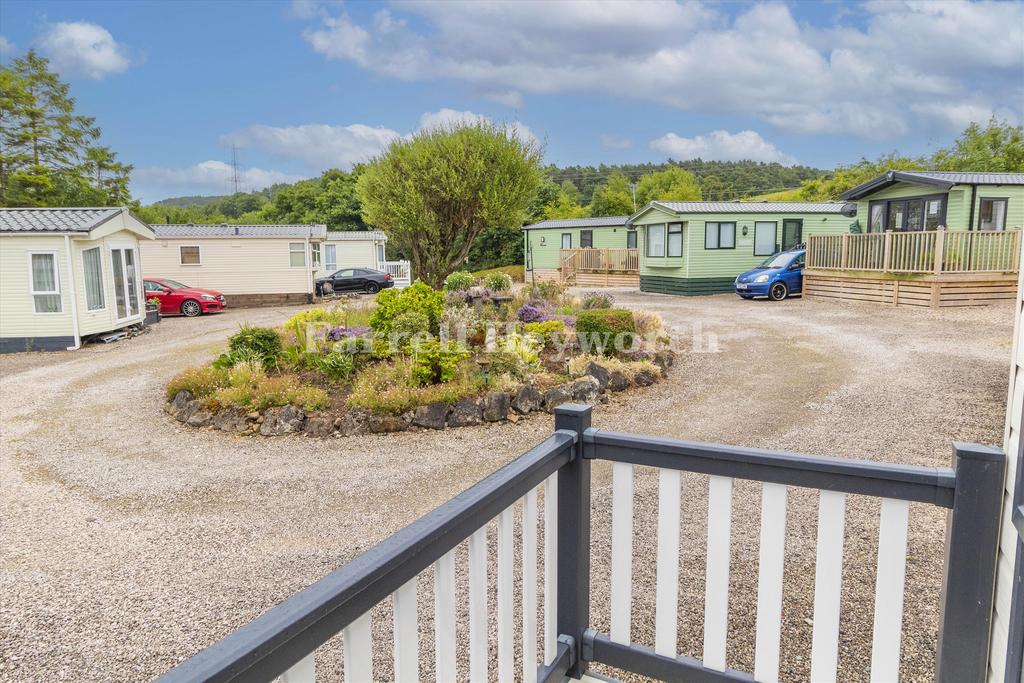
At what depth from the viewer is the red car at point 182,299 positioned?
778 inches

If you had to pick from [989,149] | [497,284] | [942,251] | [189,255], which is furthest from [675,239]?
[989,149]

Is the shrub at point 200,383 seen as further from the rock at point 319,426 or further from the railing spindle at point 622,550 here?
the railing spindle at point 622,550

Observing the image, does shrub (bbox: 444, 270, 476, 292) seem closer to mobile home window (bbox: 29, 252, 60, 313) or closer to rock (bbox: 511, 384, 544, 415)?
rock (bbox: 511, 384, 544, 415)

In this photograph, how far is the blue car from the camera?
18656 mm

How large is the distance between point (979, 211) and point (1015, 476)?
18.9 m

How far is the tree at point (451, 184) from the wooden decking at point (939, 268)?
31.3 ft

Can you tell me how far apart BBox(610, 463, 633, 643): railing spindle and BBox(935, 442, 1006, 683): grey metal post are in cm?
93

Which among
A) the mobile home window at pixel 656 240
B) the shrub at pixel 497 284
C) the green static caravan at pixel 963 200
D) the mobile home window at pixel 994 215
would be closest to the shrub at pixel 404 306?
the shrub at pixel 497 284

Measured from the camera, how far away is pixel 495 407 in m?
7.27

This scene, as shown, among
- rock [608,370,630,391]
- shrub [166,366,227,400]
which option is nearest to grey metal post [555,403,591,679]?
rock [608,370,630,391]

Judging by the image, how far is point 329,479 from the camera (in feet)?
18.5

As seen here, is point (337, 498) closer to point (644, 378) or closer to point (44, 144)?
point (644, 378)

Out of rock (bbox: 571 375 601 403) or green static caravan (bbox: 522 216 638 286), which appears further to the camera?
green static caravan (bbox: 522 216 638 286)

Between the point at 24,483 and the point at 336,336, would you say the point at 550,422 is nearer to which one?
the point at 336,336
